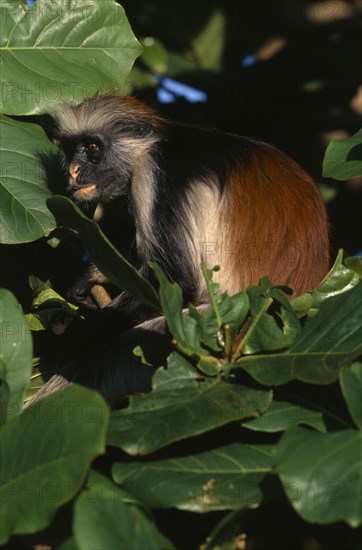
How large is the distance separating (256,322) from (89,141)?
7.83ft

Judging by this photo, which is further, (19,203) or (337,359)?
(19,203)

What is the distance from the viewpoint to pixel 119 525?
182 centimetres

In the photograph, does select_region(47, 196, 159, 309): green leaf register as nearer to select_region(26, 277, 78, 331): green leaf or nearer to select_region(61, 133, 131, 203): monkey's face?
select_region(26, 277, 78, 331): green leaf

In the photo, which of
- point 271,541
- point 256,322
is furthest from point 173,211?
point 271,541

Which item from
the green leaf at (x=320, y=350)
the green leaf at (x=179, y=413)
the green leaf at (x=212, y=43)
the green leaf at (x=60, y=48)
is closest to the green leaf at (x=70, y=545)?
the green leaf at (x=179, y=413)

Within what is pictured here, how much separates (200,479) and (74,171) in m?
2.39

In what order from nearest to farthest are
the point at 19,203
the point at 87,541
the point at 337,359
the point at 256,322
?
1. the point at 87,541
2. the point at 337,359
3. the point at 256,322
4. the point at 19,203

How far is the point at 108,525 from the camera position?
1793 mm

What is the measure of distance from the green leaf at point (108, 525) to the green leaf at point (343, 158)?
4.87 ft

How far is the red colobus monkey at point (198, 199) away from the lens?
3.79 meters

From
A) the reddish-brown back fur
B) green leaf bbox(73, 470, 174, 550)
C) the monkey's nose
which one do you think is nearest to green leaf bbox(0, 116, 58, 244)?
the monkey's nose

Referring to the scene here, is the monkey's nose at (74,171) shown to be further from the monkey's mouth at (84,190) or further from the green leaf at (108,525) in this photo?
the green leaf at (108,525)

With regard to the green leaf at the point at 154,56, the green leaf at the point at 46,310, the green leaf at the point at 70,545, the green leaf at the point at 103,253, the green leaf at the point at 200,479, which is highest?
the green leaf at the point at 103,253

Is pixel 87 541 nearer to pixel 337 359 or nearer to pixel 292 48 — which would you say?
pixel 337 359
